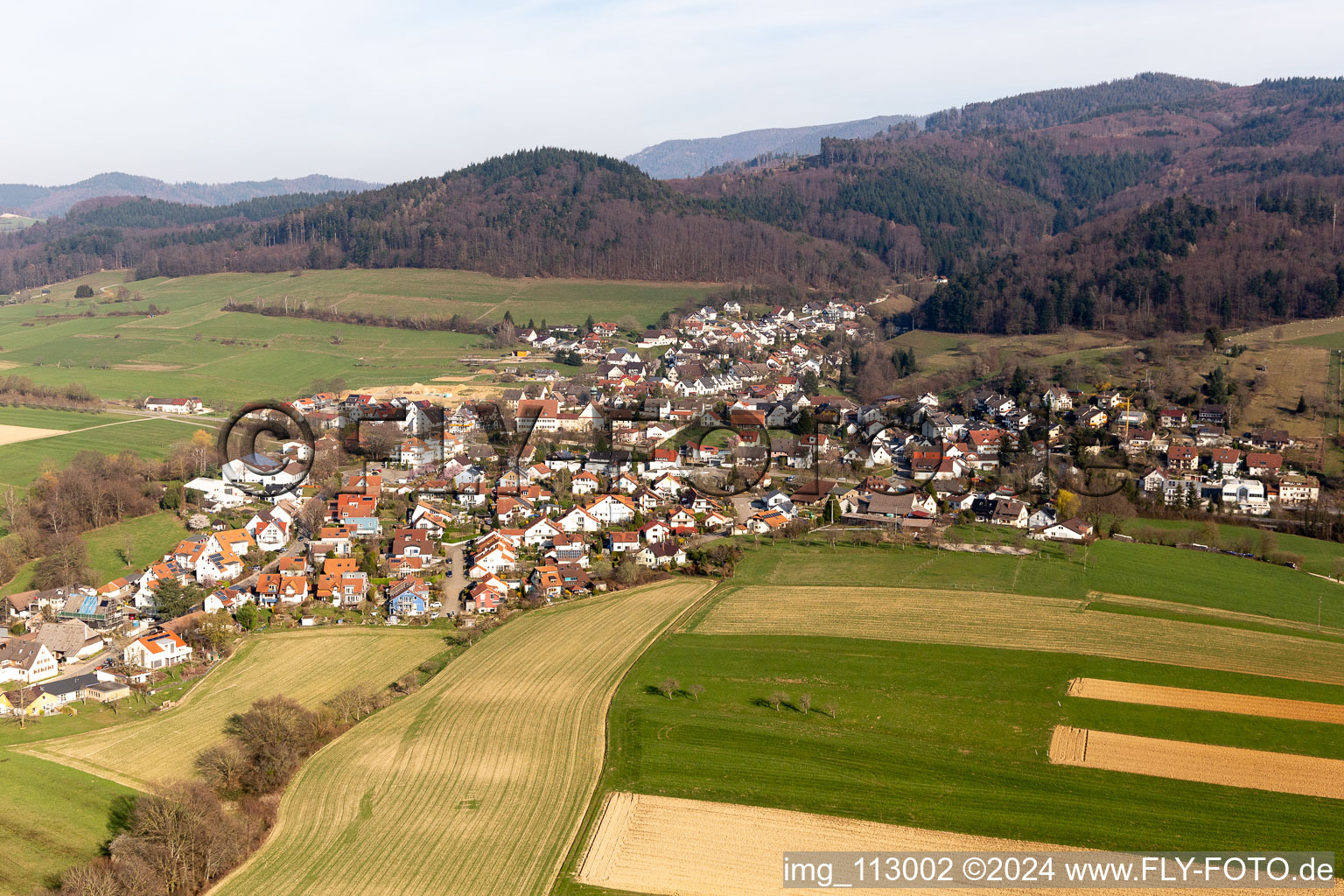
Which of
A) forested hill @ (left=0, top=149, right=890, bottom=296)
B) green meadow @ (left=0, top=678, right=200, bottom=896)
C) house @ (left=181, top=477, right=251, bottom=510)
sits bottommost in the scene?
green meadow @ (left=0, top=678, right=200, bottom=896)

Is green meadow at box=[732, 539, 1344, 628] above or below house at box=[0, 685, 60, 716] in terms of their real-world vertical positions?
below

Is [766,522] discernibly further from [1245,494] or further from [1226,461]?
[1226,461]

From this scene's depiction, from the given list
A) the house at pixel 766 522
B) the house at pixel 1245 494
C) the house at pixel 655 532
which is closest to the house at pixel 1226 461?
the house at pixel 1245 494

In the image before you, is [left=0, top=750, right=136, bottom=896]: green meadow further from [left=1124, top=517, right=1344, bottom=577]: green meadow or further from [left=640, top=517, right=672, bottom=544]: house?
[left=1124, top=517, right=1344, bottom=577]: green meadow

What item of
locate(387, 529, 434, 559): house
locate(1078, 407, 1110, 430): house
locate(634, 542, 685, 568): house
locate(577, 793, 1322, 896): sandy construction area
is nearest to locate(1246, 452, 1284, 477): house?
locate(1078, 407, 1110, 430): house

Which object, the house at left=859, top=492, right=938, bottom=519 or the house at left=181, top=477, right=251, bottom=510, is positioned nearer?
the house at left=859, top=492, right=938, bottom=519

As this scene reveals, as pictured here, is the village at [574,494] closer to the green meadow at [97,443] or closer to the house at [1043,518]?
the house at [1043,518]
